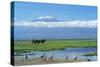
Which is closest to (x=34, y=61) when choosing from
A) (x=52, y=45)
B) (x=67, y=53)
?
(x=52, y=45)

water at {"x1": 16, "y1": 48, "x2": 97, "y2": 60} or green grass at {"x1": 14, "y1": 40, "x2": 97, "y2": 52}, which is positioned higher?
green grass at {"x1": 14, "y1": 40, "x2": 97, "y2": 52}

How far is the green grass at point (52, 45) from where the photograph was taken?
2.21 m

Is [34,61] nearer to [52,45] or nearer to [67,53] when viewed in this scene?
[52,45]

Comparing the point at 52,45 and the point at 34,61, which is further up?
the point at 52,45

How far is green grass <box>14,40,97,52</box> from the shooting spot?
2210 millimetres

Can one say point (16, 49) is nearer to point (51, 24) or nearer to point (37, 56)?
point (37, 56)

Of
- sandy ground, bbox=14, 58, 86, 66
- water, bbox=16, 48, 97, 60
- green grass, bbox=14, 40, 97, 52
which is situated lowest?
sandy ground, bbox=14, 58, 86, 66

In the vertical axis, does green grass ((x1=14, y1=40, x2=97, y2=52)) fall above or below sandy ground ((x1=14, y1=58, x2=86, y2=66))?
above

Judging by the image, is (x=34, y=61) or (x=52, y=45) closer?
(x=34, y=61)

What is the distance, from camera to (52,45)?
2.37 m

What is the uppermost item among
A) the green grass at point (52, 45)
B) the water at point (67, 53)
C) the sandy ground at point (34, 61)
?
the green grass at point (52, 45)

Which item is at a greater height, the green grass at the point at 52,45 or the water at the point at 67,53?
the green grass at the point at 52,45
